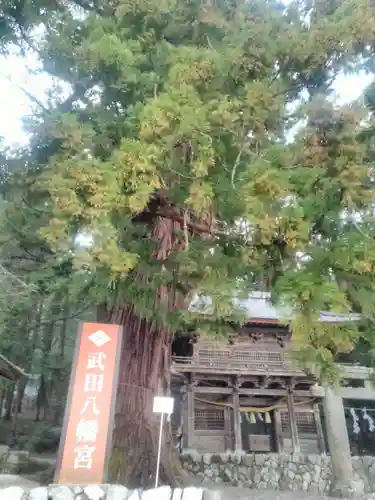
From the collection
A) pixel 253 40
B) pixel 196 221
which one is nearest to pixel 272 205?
pixel 196 221

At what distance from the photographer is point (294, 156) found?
3.42 meters

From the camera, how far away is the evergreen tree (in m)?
2.91

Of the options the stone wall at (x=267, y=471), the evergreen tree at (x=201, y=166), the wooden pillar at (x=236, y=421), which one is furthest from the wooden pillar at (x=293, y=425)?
the evergreen tree at (x=201, y=166)

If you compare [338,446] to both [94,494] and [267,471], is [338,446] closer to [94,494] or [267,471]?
[267,471]

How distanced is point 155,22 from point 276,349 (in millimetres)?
9113

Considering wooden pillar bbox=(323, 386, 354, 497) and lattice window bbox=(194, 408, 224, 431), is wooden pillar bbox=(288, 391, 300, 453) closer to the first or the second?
wooden pillar bbox=(323, 386, 354, 497)

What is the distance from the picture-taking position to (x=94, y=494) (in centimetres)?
343

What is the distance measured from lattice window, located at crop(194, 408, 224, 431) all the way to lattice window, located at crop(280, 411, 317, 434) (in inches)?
68.6

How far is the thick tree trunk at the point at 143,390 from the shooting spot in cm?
458

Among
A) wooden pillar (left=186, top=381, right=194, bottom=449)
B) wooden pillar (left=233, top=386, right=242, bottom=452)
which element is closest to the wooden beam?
wooden pillar (left=233, top=386, right=242, bottom=452)

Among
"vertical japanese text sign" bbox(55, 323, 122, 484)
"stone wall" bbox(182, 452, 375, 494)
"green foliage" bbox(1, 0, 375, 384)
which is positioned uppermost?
"green foliage" bbox(1, 0, 375, 384)

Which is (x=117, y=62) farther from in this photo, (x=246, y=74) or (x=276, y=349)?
(x=276, y=349)

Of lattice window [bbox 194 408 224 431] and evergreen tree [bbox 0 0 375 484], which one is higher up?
evergreen tree [bbox 0 0 375 484]

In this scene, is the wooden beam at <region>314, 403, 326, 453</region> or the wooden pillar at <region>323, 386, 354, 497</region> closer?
the wooden pillar at <region>323, 386, 354, 497</region>
